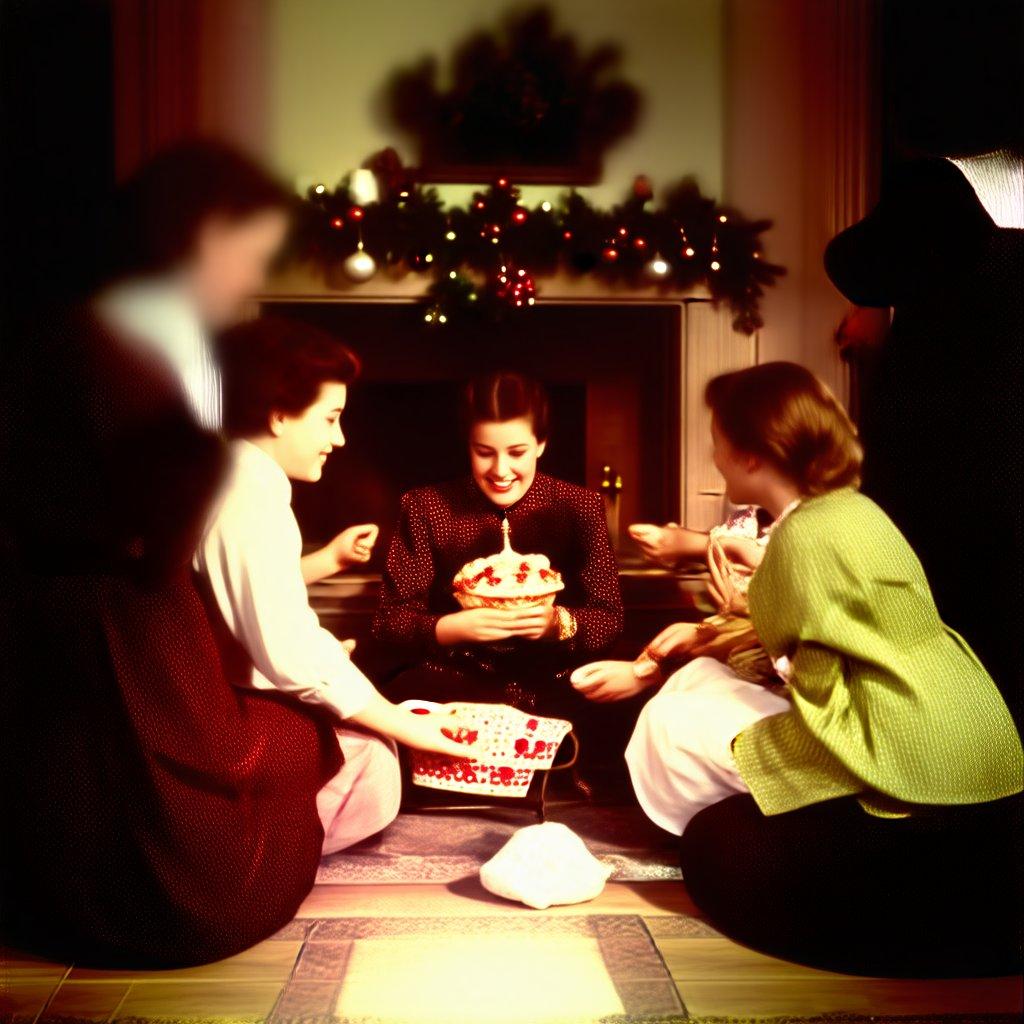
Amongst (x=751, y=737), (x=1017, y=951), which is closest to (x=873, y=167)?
(x=751, y=737)

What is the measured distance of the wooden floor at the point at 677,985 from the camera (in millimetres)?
1229

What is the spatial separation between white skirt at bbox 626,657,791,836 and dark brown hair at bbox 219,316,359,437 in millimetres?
725

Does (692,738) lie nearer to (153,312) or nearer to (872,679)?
(872,679)

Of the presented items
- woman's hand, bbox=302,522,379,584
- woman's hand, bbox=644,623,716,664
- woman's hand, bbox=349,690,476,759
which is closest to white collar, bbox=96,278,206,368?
woman's hand, bbox=302,522,379,584

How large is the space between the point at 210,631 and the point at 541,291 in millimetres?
738

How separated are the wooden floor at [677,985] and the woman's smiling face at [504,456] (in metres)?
0.72

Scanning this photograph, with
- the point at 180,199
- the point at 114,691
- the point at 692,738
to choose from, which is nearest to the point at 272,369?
the point at 180,199

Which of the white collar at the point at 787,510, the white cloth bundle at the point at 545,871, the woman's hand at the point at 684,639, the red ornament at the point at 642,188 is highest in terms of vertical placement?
the red ornament at the point at 642,188

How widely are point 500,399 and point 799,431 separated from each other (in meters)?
0.49

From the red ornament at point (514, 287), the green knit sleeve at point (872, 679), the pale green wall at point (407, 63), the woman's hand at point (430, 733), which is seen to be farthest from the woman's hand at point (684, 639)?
the pale green wall at point (407, 63)

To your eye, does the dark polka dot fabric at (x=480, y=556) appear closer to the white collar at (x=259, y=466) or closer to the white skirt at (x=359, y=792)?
the white skirt at (x=359, y=792)

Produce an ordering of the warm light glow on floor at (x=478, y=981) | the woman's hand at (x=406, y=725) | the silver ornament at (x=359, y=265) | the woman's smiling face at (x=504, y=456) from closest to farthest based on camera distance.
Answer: the warm light glow on floor at (x=478, y=981) < the woman's hand at (x=406, y=725) < the silver ornament at (x=359, y=265) < the woman's smiling face at (x=504, y=456)

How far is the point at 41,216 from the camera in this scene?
141cm

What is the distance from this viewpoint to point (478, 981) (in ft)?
4.16
